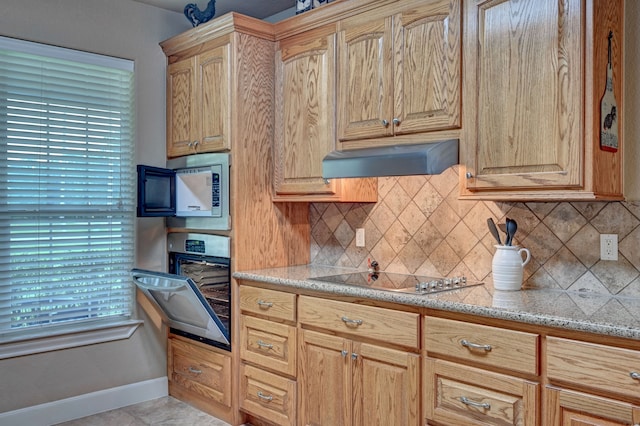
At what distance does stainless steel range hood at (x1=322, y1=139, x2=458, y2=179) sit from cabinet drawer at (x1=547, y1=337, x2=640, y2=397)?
0.89m

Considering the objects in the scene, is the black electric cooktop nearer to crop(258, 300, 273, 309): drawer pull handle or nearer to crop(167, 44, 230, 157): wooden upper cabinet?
crop(258, 300, 273, 309): drawer pull handle

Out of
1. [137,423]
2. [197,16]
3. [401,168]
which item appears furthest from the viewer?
[197,16]

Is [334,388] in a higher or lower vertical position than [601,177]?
lower

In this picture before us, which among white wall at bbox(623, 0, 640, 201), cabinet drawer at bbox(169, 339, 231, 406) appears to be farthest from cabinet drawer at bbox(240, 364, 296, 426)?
white wall at bbox(623, 0, 640, 201)

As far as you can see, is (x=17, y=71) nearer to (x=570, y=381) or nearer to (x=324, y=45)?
(x=324, y=45)

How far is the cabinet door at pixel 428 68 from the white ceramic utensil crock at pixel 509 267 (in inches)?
24.3

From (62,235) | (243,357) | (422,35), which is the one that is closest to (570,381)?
(422,35)

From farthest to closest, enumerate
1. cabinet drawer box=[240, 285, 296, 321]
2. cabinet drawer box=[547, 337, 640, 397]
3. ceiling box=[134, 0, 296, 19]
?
1. ceiling box=[134, 0, 296, 19]
2. cabinet drawer box=[240, 285, 296, 321]
3. cabinet drawer box=[547, 337, 640, 397]

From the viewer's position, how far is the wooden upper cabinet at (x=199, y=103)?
10.8 feet

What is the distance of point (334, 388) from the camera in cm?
266

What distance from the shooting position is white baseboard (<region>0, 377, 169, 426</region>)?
3.20 meters

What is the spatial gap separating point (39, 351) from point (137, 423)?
723 millimetres

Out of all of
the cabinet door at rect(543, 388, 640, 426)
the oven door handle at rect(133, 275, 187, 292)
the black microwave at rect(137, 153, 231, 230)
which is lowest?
the cabinet door at rect(543, 388, 640, 426)

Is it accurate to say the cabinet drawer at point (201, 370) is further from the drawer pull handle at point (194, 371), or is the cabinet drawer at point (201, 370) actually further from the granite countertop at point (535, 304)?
the granite countertop at point (535, 304)
